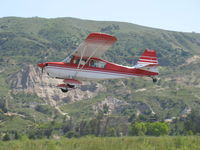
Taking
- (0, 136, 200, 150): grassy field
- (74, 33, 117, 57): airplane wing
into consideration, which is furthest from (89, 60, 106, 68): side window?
(0, 136, 200, 150): grassy field

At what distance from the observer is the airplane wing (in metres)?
28.8

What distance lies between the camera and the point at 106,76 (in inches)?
1302

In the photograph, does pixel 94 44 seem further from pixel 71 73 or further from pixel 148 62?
pixel 148 62

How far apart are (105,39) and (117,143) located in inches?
370

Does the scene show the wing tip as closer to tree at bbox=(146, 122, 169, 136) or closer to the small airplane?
the small airplane

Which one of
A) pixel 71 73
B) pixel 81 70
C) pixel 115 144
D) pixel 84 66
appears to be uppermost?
pixel 84 66

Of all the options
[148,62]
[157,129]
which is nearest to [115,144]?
[148,62]

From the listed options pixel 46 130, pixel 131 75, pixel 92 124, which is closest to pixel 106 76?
pixel 131 75

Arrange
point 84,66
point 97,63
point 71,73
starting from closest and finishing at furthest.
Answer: point 71,73 → point 84,66 → point 97,63

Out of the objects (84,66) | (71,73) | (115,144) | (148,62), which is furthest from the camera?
(148,62)

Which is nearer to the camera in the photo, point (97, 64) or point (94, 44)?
point (94, 44)

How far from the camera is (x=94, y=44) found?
30.0 meters

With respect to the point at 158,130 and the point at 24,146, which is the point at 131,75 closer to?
the point at 24,146

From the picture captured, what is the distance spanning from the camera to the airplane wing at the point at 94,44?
28.8 m
